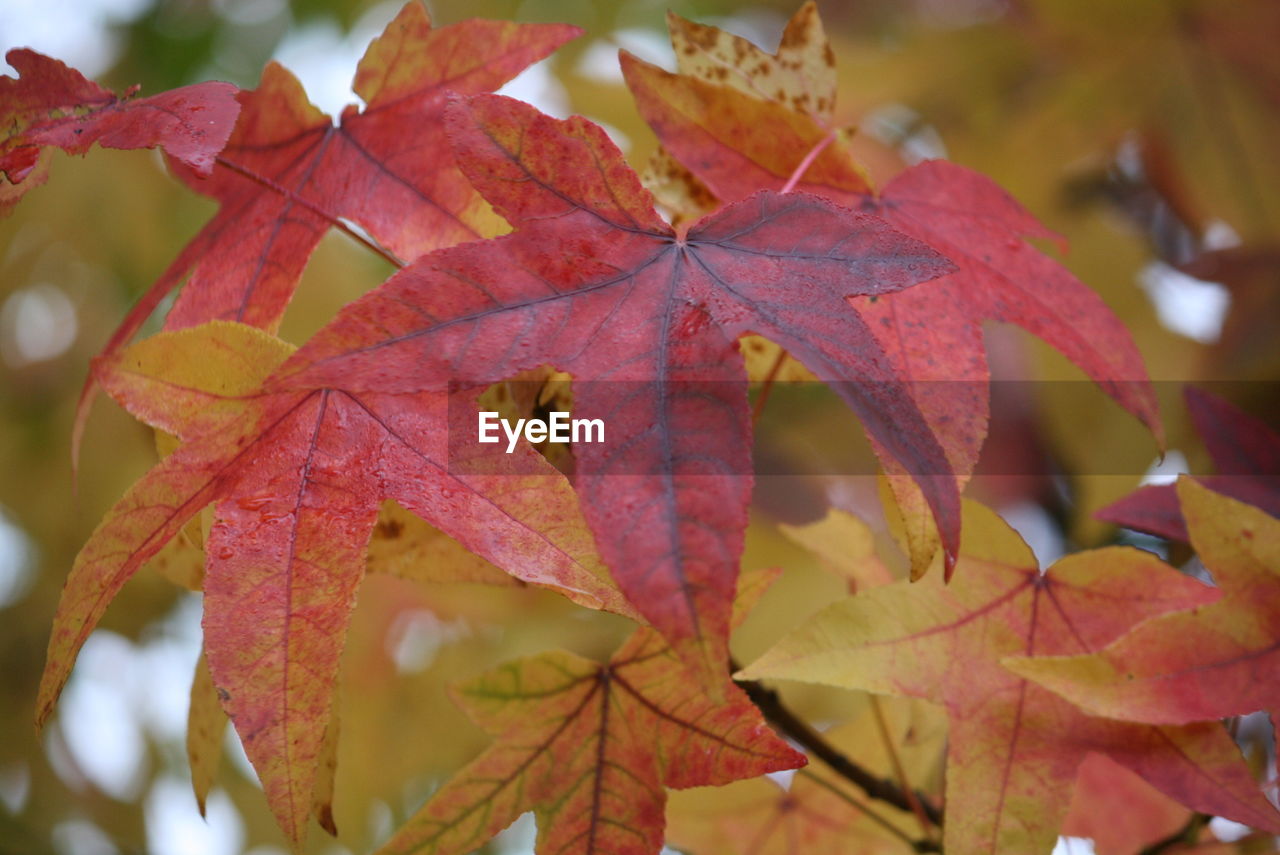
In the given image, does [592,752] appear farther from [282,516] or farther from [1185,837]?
[1185,837]

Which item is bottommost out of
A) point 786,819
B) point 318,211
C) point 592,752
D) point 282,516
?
point 786,819

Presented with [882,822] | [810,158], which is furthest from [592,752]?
[810,158]

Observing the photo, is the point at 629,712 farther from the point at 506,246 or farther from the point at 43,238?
the point at 43,238

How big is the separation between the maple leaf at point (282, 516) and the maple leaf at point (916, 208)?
8.5 inches

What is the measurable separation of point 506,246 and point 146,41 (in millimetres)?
1334

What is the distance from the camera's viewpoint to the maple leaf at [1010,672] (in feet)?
1.66

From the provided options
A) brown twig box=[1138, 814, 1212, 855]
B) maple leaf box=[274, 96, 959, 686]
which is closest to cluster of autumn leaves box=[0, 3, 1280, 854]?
maple leaf box=[274, 96, 959, 686]

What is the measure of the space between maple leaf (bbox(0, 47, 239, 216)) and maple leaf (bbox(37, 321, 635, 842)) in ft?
0.28

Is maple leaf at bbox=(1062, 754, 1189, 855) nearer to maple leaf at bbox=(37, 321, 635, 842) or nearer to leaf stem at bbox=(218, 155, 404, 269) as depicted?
maple leaf at bbox=(37, 321, 635, 842)

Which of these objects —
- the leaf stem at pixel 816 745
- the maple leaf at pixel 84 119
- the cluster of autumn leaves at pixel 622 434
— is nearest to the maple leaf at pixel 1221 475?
the cluster of autumn leaves at pixel 622 434

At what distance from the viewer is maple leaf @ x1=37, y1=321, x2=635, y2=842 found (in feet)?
1.35

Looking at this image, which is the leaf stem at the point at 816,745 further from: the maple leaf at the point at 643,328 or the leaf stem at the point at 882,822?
the maple leaf at the point at 643,328

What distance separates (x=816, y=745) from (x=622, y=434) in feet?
1.07

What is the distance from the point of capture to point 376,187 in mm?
577
